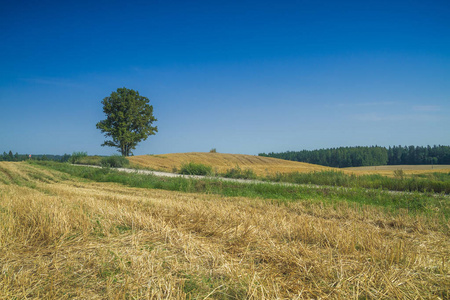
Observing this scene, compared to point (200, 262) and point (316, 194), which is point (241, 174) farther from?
point (200, 262)

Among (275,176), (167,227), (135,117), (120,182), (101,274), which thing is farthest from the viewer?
(135,117)

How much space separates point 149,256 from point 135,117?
5351 centimetres

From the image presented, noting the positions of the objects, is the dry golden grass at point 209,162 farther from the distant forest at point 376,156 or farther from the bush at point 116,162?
the distant forest at point 376,156

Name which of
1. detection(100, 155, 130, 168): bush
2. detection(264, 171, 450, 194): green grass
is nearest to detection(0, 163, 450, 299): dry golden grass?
detection(264, 171, 450, 194): green grass

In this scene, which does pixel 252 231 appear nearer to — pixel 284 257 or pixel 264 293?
pixel 284 257

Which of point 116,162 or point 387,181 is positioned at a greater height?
point 116,162

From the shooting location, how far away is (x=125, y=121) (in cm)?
5212

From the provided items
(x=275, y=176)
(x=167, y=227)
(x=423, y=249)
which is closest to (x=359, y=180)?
(x=275, y=176)

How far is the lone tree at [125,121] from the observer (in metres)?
50.5

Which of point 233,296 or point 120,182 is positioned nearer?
point 233,296

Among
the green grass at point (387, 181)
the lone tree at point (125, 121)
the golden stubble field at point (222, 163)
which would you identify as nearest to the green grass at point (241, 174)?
the green grass at point (387, 181)

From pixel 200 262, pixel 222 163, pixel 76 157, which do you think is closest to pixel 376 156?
pixel 222 163

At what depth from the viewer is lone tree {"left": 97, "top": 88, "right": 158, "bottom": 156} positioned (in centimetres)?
5047

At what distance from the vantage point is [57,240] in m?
3.76
